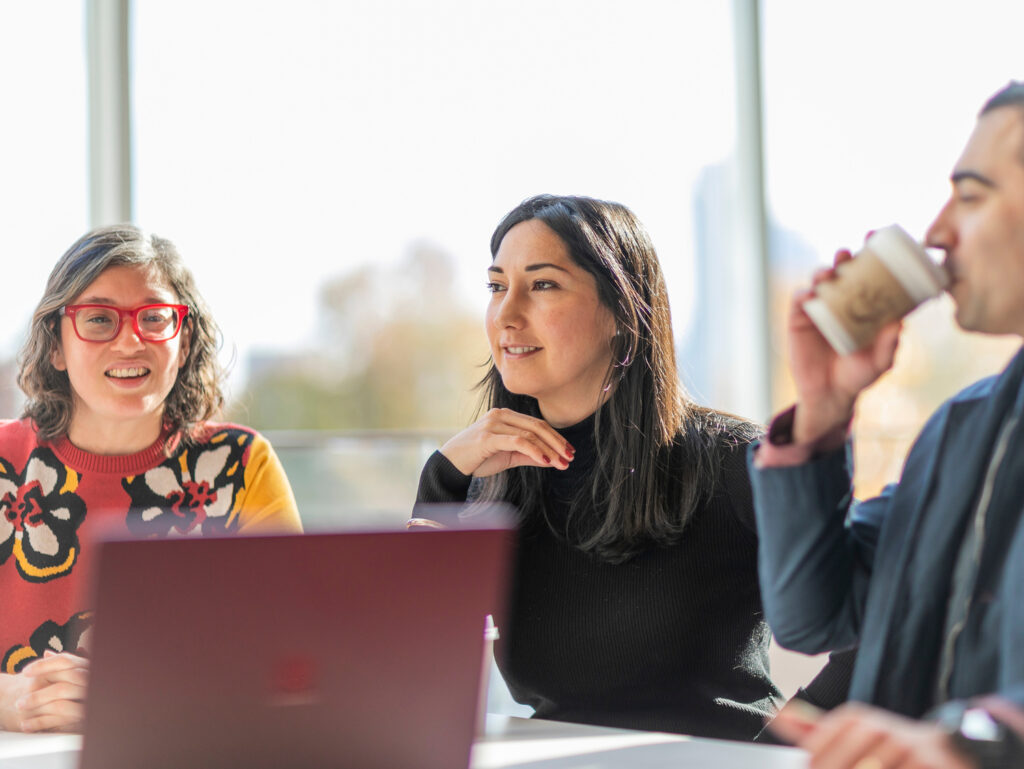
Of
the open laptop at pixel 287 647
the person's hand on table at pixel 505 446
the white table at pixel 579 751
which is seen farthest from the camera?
the person's hand on table at pixel 505 446

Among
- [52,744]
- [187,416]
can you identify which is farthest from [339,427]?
[52,744]

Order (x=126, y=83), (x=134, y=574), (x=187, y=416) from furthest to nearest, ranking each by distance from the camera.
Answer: (x=126, y=83)
(x=187, y=416)
(x=134, y=574)

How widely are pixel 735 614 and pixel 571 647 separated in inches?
11.6

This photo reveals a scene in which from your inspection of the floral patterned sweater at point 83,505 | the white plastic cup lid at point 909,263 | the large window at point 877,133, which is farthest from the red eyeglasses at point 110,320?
the large window at point 877,133

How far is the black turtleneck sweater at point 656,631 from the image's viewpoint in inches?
65.3

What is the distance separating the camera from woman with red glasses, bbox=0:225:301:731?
1795 millimetres

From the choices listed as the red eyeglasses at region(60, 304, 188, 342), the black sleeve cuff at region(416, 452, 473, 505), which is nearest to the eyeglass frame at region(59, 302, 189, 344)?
the red eyeglasses at region(60, 304, 188, 342)

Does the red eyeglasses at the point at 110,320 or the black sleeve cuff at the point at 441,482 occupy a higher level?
the red eyeglasses at the point at 110,320

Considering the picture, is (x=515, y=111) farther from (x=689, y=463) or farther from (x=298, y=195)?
(x=689, y=463)

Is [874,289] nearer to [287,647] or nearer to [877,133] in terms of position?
[287,647]

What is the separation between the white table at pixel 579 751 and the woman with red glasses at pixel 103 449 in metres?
0.46

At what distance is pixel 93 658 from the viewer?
90 cm

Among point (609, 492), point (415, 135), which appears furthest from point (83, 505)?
point (415, 135)

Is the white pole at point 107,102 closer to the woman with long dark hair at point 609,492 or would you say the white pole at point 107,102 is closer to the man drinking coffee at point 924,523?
the woman with long dark hair at point 609,492
